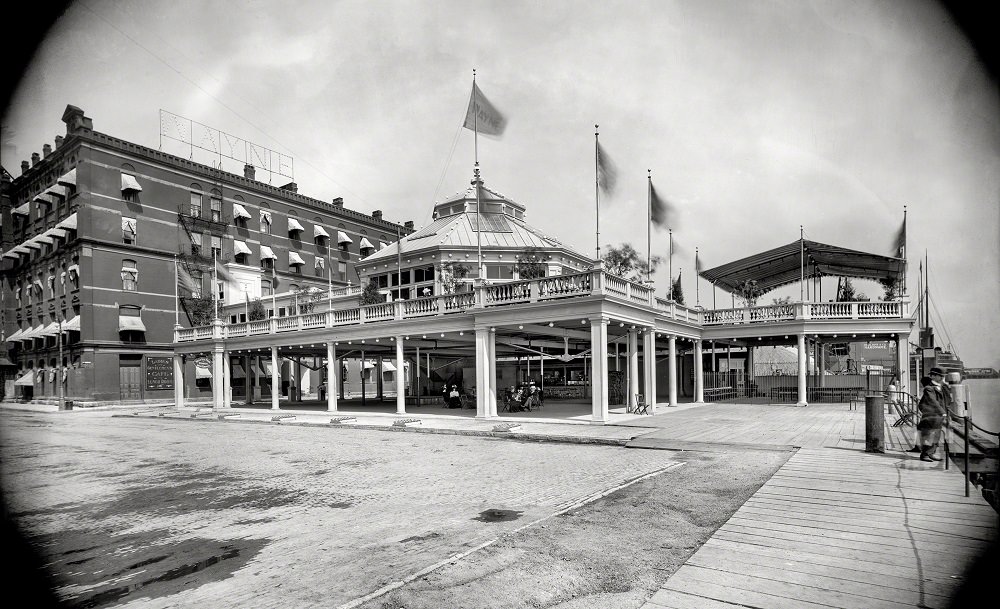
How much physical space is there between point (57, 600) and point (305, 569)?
207 centimetres

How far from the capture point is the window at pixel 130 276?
4453cm

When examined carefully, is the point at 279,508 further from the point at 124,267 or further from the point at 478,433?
the point at 124,267

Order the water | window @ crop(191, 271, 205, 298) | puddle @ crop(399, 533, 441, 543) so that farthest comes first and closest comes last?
window @ crop(191, 271, 205, 298), puddle @ crop(399, 533, 441, 543), the water

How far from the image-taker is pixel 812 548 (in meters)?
5.56

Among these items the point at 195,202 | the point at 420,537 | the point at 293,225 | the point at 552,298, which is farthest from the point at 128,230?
the point at 420,537

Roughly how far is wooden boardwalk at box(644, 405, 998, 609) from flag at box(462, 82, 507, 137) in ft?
55.8

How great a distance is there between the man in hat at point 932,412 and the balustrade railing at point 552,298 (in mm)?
10233

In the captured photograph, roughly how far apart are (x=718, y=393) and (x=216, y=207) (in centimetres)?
4513

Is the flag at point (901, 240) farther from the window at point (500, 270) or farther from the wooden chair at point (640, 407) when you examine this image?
the window at point (500, 270)

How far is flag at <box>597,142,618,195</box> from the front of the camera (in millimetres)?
22125

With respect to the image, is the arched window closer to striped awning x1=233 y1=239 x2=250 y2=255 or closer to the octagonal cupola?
striped awning x1=233 y1=239 x2=250 y2=255

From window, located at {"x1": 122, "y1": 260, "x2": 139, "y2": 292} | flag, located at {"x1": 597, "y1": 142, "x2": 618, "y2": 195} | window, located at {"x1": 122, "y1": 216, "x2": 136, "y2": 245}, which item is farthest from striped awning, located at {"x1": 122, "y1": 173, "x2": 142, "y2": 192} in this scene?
flag, located at {"x1": 597, "y1": 142, "x2": 618, "y2": 195}

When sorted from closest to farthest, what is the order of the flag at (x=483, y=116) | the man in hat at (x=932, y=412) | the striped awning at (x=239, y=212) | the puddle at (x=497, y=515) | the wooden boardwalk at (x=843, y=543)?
the wooden boardwalk at (x=843, y=543)
the puddle at (x=497, y=515)
the man in hat at (x=932, y=412)
the flag at (x=483, y=116)
the striped awning at (x=239, y=212)

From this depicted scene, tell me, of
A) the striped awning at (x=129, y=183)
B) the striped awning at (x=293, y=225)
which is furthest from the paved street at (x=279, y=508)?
the striped awning at (x=293, y=225)
